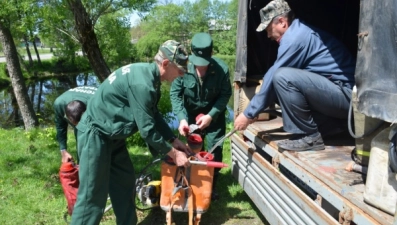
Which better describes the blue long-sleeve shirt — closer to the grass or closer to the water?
the grass

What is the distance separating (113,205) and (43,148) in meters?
3.86

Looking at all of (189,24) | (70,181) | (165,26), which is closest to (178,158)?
(70,181)

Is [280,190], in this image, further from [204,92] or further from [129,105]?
[204,92]

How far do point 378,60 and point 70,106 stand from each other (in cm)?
272

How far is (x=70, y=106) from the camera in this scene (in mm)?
3730

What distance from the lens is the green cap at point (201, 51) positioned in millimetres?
4266

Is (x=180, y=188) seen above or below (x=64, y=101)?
below

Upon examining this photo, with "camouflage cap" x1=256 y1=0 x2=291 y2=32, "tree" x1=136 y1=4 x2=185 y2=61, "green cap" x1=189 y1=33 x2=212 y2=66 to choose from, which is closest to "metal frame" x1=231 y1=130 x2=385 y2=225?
"green cap" x1=189 y1=33 x2=212 y2=66

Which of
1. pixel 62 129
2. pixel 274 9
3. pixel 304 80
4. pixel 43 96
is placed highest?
pixel 274 9

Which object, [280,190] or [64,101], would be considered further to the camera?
[64,101]

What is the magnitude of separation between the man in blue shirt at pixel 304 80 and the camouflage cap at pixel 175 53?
0.73 meters

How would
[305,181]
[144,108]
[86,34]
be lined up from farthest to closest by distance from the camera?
[86,34] → [144,108] → [305,181]

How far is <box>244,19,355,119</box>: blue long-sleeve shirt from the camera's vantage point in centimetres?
325

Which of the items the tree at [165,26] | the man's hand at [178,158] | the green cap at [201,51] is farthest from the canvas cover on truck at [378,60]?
the tree at [165,26]
